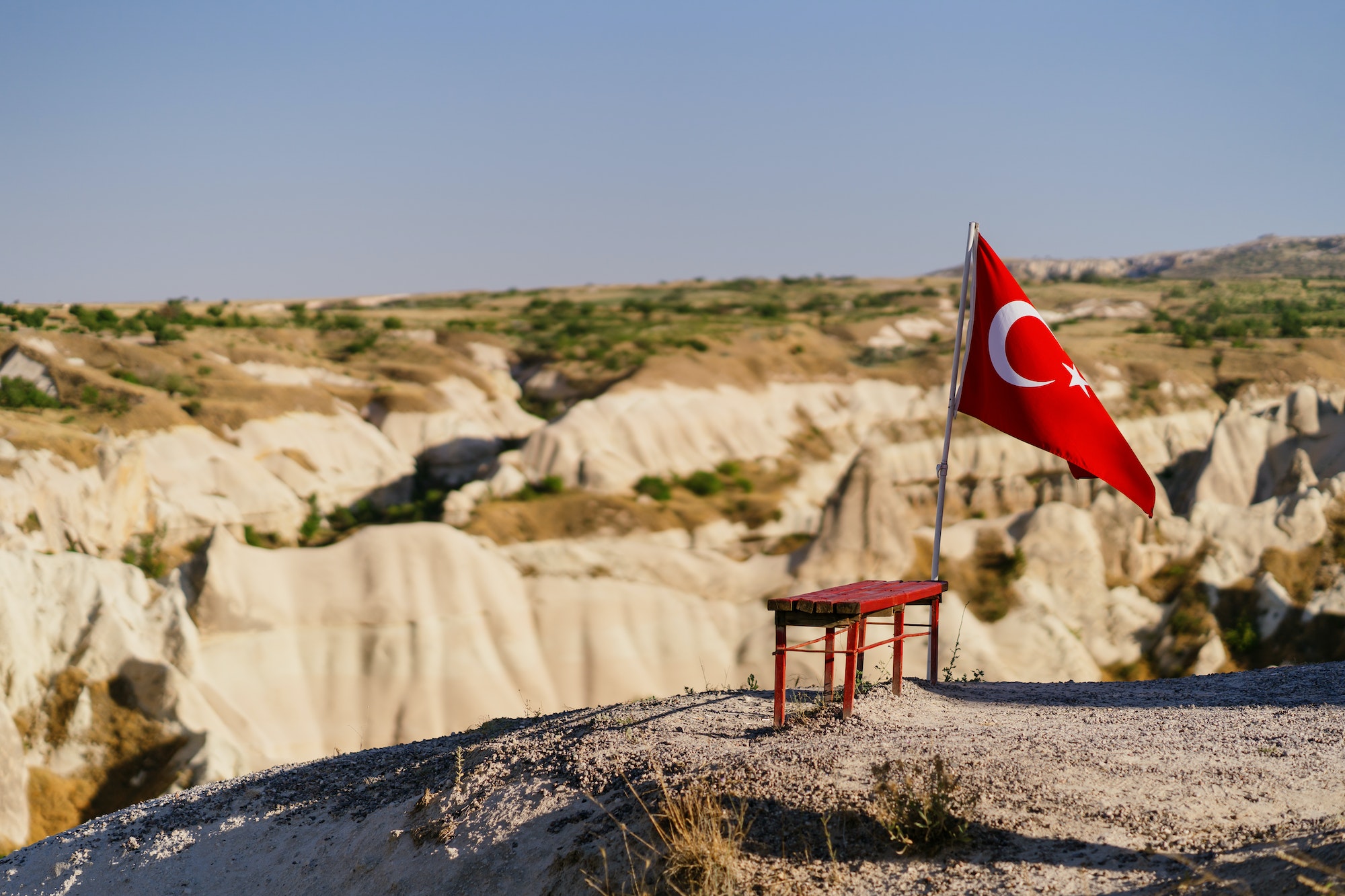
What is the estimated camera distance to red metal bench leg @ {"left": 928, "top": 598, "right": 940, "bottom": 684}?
8220mm

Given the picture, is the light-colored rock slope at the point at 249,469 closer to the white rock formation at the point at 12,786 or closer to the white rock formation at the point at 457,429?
the white rock formation at the point at 457,429

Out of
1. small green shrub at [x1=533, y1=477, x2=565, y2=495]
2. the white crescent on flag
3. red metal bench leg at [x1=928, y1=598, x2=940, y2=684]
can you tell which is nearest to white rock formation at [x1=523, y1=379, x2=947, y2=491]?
small green shrub at [x1=533, y1=477, x2=565, y2=495]

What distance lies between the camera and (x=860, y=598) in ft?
22.4

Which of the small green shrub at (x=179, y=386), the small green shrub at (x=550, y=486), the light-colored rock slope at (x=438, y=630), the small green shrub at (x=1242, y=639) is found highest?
the small green shrub at (x=179, y=386)

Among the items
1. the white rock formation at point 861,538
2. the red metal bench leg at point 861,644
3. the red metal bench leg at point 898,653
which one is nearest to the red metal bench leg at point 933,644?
the red metal bench leg at point 898,653

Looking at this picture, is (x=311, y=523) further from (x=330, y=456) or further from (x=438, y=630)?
(x=438, y=630)

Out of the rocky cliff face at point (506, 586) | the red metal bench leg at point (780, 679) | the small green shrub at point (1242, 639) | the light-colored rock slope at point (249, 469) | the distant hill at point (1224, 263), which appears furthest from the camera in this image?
the distant hill at point (1224, 263)

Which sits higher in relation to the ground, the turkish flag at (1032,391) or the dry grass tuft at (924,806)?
the turkish flag at (1032,391)

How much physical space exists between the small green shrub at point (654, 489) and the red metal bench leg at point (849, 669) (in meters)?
29.1

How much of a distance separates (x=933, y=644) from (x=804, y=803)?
125 inches

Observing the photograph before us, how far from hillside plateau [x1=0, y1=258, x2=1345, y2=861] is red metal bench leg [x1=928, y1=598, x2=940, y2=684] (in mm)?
1878

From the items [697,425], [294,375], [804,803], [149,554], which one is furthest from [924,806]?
[294,375]

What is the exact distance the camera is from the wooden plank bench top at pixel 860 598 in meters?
6.59

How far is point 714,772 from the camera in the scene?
6.01m
